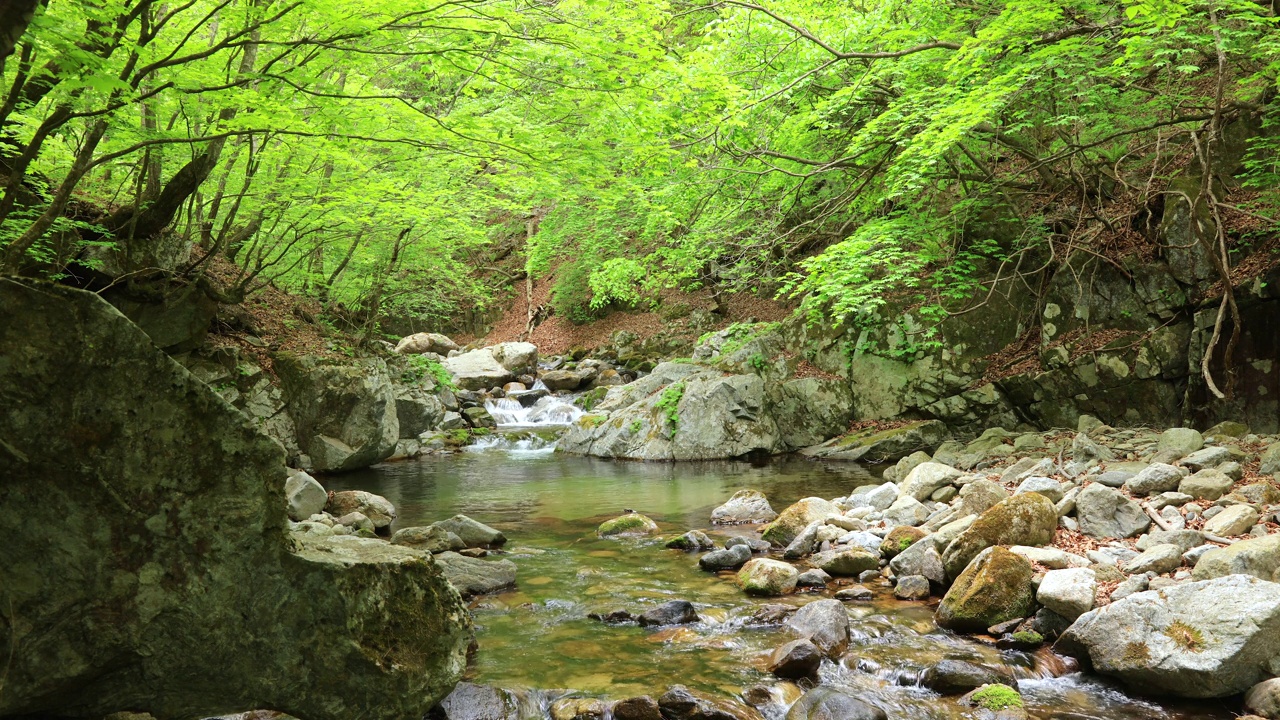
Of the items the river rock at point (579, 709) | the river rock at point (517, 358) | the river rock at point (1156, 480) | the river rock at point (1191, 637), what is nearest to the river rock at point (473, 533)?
the river rock at point (579, 709)

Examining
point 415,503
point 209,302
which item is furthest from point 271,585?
point 209,302

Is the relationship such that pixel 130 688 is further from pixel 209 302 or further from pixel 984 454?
pixel 984 454

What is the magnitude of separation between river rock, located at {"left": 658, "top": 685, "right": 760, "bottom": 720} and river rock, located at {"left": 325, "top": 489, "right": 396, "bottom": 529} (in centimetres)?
550

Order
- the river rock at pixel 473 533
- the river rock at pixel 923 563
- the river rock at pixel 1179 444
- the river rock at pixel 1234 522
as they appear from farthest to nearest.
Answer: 1. the river rock at pixel 473 533
2. the river rock at pixel 1179 444
3. the river rock at pixel 923 563
4. the river rock at pixel 1234 522

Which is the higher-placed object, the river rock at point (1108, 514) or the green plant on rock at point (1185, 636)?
the river rock at point (1108, 514)

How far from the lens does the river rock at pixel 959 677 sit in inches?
167

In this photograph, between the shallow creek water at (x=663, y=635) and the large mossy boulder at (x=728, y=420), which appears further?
the large mossy boulder at (x=728, y=420)

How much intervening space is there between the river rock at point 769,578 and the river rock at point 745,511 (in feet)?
8.61

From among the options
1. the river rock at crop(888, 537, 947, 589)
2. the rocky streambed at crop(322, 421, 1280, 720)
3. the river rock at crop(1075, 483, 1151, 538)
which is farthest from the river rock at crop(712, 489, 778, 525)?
the river rock at crop(1075, 483, 1151, 538)

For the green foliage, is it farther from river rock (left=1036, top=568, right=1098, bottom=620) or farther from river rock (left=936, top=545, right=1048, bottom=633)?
river rock (left=1036, top=568, right=1098, bottom=620)

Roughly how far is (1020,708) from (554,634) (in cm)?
304

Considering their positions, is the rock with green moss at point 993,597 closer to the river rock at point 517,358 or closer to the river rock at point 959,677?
the river rock at point 959,677

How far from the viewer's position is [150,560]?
9.61 ft

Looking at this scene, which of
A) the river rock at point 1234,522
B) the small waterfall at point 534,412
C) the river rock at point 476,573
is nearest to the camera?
the river rock at point 1234,522
